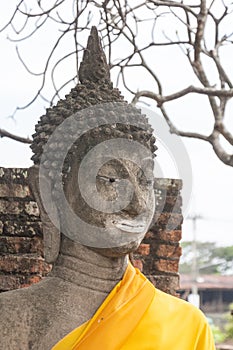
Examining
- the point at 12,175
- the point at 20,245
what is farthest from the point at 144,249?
the point at 12,175

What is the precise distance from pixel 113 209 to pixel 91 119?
1.00 ft

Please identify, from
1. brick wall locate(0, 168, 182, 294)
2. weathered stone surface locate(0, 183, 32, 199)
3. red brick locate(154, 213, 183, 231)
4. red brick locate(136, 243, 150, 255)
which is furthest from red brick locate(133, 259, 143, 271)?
weathered stone surface locate(0, 183, 32, 199)

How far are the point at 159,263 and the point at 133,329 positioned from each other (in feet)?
5.72

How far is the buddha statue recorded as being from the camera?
8.78 feet

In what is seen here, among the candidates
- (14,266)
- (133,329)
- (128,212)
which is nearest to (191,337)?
(133,329)

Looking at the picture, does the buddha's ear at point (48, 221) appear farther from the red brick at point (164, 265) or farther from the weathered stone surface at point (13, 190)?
the red brick at point (164, 265)

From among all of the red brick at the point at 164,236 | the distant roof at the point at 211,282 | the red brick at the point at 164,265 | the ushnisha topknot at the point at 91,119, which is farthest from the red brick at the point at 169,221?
the distant roof at the point at 211,282

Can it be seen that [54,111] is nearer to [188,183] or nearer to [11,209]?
[188,183]

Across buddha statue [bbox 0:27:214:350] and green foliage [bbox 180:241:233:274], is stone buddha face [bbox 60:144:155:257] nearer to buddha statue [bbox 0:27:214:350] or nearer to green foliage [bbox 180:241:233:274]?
buddha statue [bbox 0:27:214:350]

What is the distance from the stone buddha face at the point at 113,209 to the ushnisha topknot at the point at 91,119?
0.08 metres

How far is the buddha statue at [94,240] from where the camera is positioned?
105 inches

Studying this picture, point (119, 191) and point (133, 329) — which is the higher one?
→ point (119, 191)

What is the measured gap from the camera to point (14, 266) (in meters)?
3.88

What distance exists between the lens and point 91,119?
9.14ft
